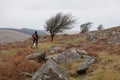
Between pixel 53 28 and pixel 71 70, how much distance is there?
44836mm

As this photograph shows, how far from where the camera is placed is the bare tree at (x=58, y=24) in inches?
2510

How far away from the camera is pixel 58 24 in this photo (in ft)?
212

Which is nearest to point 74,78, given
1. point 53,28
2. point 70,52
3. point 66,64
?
point 66,64

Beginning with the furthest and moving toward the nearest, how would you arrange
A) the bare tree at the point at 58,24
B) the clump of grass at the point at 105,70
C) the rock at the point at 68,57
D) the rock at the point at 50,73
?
the bare tree at the point at 58,24, the rock at the point at 68,57, the clump of grass at the point at 105,70, the rock at the point at 50,73

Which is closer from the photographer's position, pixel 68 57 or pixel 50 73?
pixel 50 73

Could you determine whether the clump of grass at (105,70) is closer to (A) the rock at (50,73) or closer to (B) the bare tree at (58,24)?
(A) the rock at (50,73)

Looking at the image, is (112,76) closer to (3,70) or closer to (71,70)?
(71,70)

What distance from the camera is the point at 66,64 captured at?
21422 millimetres

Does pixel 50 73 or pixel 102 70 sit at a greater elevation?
pixel 50 73

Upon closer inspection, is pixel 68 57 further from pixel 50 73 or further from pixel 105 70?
pixel 50 73

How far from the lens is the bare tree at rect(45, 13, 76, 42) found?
63750 millimetres

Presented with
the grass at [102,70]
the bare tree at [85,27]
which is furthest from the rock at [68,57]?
the bare tree at [85,27]

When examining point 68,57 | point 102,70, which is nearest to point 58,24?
point 68,57

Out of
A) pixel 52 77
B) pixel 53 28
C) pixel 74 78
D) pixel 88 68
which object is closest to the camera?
pixel 52 77
